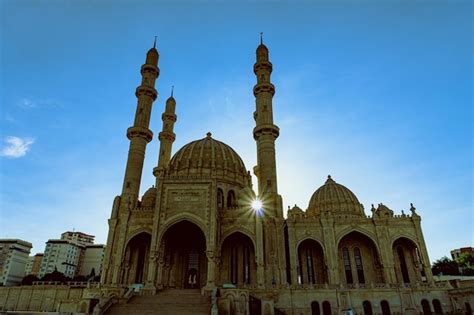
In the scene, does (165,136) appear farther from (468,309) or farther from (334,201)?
(468,309)

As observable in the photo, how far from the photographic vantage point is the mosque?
84.5 feet

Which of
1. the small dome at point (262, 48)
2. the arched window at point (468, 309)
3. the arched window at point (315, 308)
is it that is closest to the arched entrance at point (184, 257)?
the arched window at point (315, 308)

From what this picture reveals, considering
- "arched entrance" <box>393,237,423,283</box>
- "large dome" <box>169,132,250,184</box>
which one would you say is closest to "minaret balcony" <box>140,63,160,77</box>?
A: "large dome" <box>169,132,250,184</box>

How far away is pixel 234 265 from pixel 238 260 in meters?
0.62

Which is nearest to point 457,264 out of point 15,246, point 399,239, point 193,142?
point 399,239

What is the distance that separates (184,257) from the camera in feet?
109

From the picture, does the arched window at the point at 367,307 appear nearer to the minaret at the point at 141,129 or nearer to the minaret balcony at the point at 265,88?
the minaret at the point at 141,129

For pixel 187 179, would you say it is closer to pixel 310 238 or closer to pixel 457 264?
pixel 310 238

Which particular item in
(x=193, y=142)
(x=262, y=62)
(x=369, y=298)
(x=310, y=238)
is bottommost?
(x=369, y=298)

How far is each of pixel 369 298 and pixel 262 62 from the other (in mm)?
29329

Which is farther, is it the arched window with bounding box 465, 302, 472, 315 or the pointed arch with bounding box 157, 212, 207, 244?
the pointed arch with bounding box 157, 212, 207, 244

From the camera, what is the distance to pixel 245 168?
140 feet

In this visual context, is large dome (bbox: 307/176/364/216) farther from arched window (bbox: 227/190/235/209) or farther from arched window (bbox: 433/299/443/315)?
arched window (bbox: 433/299/443/315)

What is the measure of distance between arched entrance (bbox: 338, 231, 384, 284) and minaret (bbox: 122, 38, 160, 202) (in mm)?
22426
